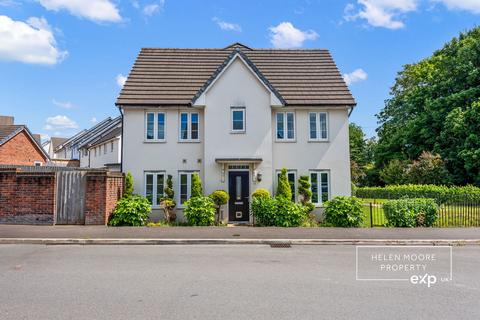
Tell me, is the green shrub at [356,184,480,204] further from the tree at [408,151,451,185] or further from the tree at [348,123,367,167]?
the tree at [348,123,367,167]

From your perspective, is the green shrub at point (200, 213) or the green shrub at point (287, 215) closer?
the green shrub at point (287, 215)

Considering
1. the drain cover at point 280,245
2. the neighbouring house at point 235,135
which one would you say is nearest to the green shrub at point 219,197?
the neighbouring house at point 235,135

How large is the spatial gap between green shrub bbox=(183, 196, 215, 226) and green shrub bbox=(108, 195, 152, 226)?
5.88 ft

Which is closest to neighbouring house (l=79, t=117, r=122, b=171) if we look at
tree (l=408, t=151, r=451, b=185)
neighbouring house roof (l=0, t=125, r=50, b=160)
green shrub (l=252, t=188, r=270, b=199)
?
neighbouring house roof (l=0, t=125, r=50, b=160)

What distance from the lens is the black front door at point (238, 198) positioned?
1694 centimetres

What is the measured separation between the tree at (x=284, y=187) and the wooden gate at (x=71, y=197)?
835cm

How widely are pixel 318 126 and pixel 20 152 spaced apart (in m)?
26.1

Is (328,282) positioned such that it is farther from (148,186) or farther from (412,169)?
(412,169)

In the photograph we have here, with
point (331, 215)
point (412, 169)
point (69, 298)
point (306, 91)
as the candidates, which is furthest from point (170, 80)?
point (412, 169)

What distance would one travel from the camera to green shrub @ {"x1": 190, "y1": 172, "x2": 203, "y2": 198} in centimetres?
1616

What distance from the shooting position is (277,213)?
14836 mm

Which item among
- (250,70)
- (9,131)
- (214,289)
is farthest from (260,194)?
(9,131)

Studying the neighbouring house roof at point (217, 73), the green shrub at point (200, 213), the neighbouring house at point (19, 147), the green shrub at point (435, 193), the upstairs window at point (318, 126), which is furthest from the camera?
the neighbouring house at point (19, 147)

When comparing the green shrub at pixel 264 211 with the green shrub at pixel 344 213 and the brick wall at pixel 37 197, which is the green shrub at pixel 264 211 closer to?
the green shrub at pixel 344 213
